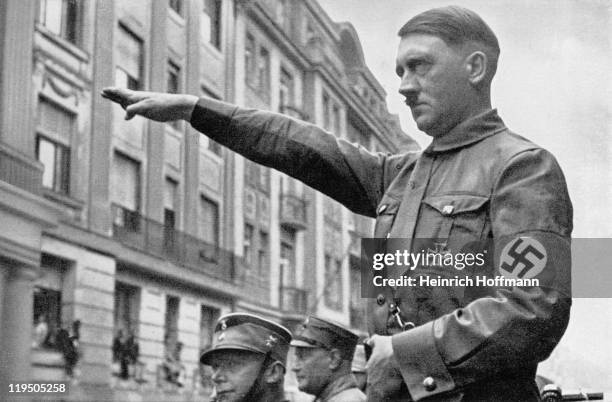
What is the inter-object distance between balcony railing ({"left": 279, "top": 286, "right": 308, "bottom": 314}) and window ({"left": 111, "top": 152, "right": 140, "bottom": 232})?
3707 millimetres

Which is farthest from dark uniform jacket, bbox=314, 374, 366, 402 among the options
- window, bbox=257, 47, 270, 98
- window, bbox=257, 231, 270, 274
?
window, bbox=257, 47, 270, 98

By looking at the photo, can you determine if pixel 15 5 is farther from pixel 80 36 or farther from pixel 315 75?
pixel 315 75

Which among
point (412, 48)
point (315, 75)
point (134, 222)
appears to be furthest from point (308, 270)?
point (412, 48)

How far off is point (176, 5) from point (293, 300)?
15.1 ft

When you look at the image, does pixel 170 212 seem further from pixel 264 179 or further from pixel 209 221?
pixel 264 179

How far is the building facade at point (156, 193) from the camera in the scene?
29.1ft

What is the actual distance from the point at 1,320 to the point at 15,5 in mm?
2619

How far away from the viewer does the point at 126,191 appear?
433 inches

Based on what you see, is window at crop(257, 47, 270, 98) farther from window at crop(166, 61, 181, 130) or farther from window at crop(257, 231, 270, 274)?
window at crop(166, 61, 181, 130)

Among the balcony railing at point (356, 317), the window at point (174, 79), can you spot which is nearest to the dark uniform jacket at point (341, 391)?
the window at point (174, 79)

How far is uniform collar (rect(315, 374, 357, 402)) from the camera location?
173 inches

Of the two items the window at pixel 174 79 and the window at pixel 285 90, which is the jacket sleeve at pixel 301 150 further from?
the window at pixel 285 90

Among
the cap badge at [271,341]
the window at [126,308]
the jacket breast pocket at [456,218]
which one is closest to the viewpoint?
the jacket breast pocket at [456,218]

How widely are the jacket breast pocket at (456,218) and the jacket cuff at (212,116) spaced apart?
0.41 metres
